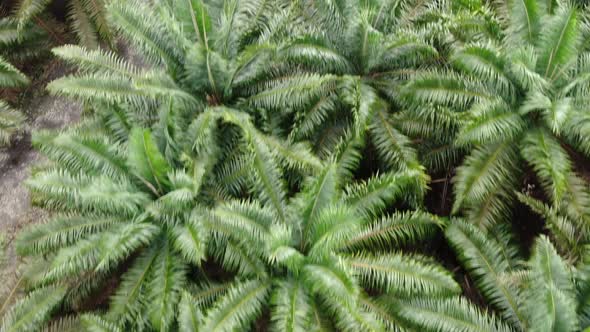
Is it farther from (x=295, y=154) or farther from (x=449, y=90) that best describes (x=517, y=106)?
(x=295, y=154)

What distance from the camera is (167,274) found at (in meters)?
5.54

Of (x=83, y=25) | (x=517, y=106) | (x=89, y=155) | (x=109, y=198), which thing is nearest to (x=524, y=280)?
(x=517, y=106)

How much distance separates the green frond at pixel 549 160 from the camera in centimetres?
518

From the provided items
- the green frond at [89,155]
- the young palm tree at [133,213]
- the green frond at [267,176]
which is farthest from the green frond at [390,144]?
the green frond at [89,155]

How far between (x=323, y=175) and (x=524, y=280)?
2164 mm

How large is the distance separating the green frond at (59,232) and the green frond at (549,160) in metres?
4.39

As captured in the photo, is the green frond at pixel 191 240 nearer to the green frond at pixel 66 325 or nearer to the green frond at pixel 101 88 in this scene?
the green frond at pixel 66 325

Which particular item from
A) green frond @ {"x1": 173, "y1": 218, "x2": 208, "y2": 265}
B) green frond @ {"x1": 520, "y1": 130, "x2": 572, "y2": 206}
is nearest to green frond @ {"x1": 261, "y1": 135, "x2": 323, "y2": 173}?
green frond @ {"x1": 173, "y1": 218, "x2": 208, "y2": 265}

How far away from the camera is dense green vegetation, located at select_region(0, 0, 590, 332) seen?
16.9ft

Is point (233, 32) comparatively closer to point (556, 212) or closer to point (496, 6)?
point (496, 6)

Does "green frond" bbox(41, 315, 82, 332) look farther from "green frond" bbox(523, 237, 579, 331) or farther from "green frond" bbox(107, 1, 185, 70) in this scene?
"green frond" bbox(523, 237, 579, 331)

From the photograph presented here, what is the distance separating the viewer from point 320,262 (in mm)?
5090

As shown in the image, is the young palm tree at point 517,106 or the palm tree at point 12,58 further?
the palm tree at point 12,58

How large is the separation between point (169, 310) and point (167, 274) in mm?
399
